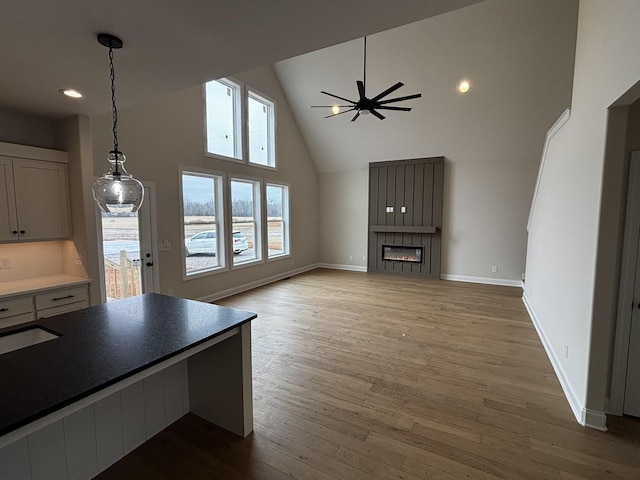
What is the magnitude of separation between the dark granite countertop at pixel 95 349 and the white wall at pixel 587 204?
2486 millimetres

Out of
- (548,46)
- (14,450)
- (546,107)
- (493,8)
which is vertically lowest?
(14,450)

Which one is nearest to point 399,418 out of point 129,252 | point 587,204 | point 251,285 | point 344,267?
point 587,204

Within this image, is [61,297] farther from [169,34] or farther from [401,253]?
[401,253]

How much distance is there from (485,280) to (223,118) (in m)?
6.38

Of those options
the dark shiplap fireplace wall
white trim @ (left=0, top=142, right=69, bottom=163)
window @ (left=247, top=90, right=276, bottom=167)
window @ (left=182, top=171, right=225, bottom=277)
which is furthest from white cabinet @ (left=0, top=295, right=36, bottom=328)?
the dark shiplap fireplace wall

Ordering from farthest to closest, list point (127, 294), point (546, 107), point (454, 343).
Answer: point (546, 107), point (127, 294), point (454, 343)

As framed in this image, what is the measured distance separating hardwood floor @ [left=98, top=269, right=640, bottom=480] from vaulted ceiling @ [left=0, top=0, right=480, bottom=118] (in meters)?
2.66

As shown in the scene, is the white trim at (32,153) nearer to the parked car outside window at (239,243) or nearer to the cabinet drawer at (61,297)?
the cabinet drawer at (61,297)

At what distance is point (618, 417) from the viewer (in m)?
2.24

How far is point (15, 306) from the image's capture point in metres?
2.75

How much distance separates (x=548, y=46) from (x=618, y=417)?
197 inches

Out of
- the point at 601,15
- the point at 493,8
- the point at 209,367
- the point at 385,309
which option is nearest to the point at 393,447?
the point at 209,367

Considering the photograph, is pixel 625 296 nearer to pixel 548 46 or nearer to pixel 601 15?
pixel 601 15

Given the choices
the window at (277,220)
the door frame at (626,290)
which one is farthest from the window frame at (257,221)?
the door frame at (626,290)
